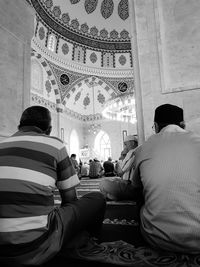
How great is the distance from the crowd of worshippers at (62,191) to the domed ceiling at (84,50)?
853cm

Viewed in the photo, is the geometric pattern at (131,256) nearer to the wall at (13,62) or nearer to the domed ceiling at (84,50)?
the wall at (13,62)

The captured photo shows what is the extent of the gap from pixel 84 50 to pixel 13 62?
7875mm

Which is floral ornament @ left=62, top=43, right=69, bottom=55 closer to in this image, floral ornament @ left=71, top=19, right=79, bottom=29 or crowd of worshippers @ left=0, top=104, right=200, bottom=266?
floral ornament @ left=71, top=19, right=79, bottom=29

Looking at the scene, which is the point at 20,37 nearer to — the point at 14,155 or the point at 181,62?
the point at 181,62

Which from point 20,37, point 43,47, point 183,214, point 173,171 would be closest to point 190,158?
point 173,171

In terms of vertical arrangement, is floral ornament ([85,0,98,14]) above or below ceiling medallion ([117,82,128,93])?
above

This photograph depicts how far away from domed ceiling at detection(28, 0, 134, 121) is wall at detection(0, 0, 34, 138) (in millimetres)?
5238

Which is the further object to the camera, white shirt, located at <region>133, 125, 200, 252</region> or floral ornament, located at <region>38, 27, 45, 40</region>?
floral ornament, located at <region>38, 27, 45, 40</region>

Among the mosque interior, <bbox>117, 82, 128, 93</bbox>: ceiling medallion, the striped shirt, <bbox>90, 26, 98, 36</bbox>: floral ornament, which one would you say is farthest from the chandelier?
the striped shirt

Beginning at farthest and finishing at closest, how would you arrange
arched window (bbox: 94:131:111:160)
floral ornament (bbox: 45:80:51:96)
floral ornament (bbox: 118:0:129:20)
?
arched window (bbox: 94:131:111:160)
floral ornament (bbox: 118:0:129:20)
floral ornament (bbox: 45:80:51:96)

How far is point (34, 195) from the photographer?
91 cm

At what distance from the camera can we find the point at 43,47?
9.00 metres

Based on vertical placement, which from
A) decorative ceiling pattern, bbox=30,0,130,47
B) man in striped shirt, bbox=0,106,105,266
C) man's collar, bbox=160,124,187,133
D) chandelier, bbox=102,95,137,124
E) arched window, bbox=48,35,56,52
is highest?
decorative ceiling pattern, bbox=30,0,130,47

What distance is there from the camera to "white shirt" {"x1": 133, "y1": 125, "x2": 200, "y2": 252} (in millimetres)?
917
